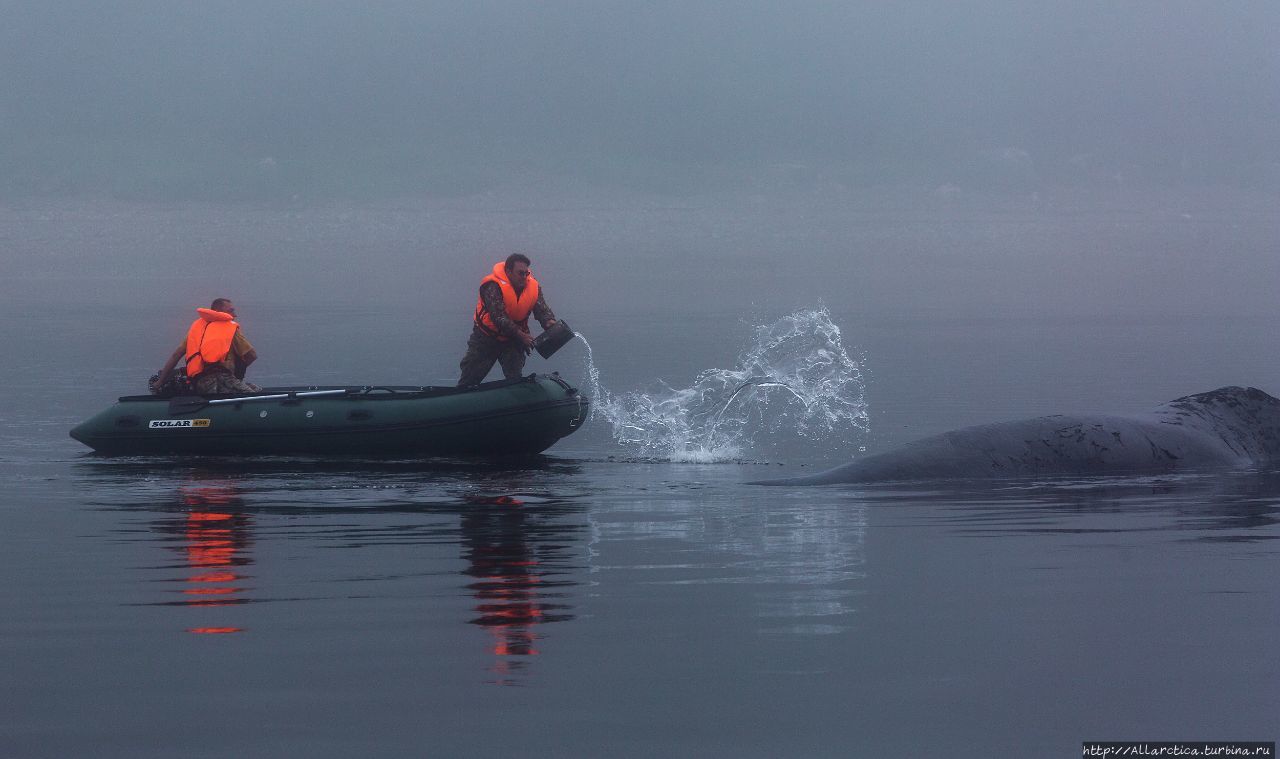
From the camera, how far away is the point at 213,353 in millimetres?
23078

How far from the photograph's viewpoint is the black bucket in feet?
72.9

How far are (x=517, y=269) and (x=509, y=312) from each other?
2.04 feet

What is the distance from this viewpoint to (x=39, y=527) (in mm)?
15500

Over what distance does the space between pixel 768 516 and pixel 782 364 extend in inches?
1169

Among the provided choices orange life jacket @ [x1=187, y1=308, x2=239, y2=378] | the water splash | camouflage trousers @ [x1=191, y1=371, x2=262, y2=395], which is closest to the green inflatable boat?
camouflage trousers @ [x1=191, y1=371, x2=262, y2=395]

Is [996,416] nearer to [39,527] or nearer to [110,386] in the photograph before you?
[39,527]

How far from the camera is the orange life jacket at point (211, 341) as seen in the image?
23.0 meters

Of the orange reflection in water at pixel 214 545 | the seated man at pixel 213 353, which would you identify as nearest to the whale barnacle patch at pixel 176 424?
the seated man at pixel 213 353

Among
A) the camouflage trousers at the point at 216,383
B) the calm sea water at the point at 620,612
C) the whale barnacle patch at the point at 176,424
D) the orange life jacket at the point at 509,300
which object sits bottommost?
the calm sea water at the point at 620,612

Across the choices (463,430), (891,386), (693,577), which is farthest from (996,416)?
(693,577)

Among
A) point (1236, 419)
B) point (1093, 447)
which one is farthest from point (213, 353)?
point (1236, 419)

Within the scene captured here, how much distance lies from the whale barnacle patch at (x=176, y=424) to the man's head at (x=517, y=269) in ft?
15.3

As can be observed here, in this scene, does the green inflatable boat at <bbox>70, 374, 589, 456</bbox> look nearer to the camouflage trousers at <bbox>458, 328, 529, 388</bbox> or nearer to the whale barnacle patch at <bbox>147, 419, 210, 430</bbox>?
the whale barnacle patch at <bbox>147, 419, 210, 430</bbox>

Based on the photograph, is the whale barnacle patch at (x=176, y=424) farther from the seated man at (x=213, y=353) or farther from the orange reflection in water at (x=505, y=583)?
the orange reflection in water at (x=505, y=583)
